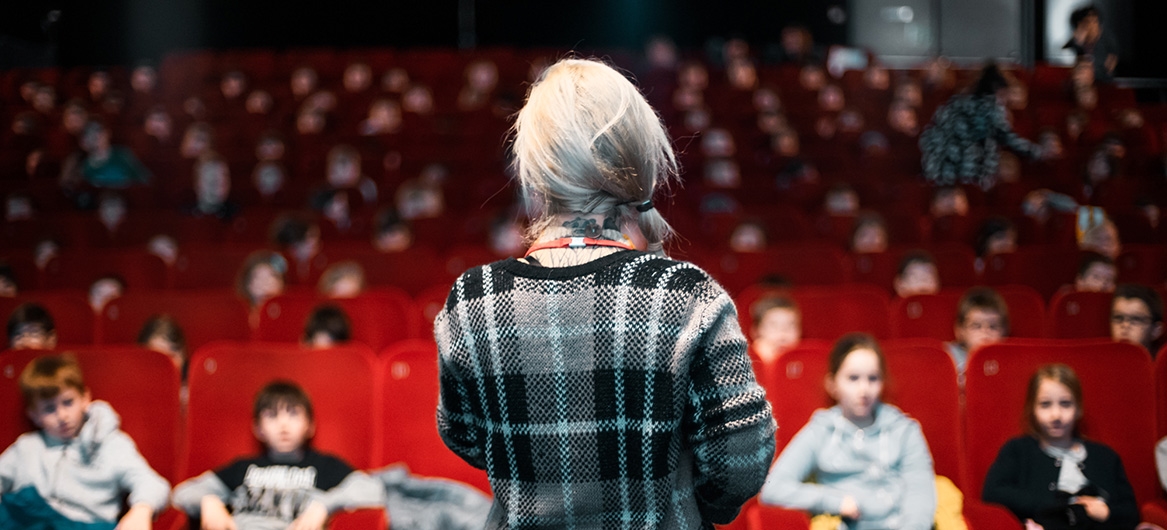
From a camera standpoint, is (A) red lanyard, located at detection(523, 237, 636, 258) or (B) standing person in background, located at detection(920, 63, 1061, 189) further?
(B) standing person in background, located at detection(920, 63, 1061, 189)

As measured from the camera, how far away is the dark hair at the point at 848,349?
4.30 ft

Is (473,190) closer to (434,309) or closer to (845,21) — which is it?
(434,309)

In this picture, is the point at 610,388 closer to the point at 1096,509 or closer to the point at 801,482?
the point at 801,482

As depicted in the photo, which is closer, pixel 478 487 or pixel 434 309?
pixel 478 487

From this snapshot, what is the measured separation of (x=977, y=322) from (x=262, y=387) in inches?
49.4

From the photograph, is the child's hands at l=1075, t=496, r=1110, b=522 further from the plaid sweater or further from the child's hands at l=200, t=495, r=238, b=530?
the child's hands at l=200, t=495, r=238, b=530

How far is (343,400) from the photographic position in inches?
54.2

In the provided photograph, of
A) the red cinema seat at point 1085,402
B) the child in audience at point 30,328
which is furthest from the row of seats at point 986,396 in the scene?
the child in audience at point 30,328

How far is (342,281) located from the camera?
2107mm

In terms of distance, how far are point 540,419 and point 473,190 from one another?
2609mm

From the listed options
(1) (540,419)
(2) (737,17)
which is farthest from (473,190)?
(2) (737,17)

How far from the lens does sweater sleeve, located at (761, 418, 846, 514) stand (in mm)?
1211

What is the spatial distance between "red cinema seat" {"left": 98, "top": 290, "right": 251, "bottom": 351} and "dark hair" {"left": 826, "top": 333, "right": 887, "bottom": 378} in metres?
1.12

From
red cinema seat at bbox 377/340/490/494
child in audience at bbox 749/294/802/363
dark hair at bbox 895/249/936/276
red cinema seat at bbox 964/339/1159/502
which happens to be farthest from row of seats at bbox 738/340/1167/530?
dark hair at bbox 895/249/936/276
